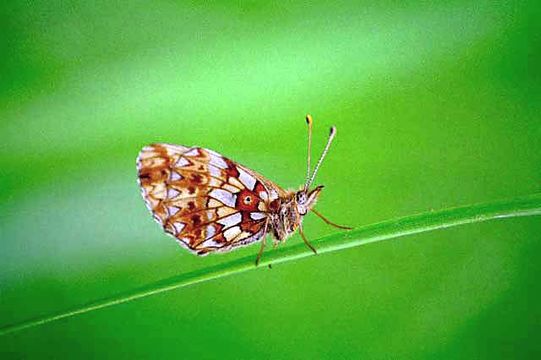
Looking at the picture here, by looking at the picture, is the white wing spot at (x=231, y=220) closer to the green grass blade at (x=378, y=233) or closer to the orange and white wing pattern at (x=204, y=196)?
the orange and white wing pattern at (x=204, y=196)

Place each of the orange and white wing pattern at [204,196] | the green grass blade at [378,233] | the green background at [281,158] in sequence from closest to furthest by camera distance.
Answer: the green grass blade at [378,233]
the orange and white wing pattern at [204,196]
the green background at [281,158]

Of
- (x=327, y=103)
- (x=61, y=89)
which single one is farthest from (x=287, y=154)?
(x=61, y=89)

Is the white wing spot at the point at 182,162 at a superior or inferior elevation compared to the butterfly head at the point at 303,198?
superior

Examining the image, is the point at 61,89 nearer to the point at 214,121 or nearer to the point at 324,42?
the point at 214,121

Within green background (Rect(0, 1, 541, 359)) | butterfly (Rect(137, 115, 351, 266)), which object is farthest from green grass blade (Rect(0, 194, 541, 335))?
green background (Rect(0, 1, 541, 359))

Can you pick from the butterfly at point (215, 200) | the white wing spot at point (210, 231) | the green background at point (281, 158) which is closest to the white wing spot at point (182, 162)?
the butterfly at point (215, 200)

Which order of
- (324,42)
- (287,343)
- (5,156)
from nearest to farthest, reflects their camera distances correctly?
(287,343) → (5,156) → (324,42)

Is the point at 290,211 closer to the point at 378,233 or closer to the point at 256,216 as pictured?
the point at 256,216
